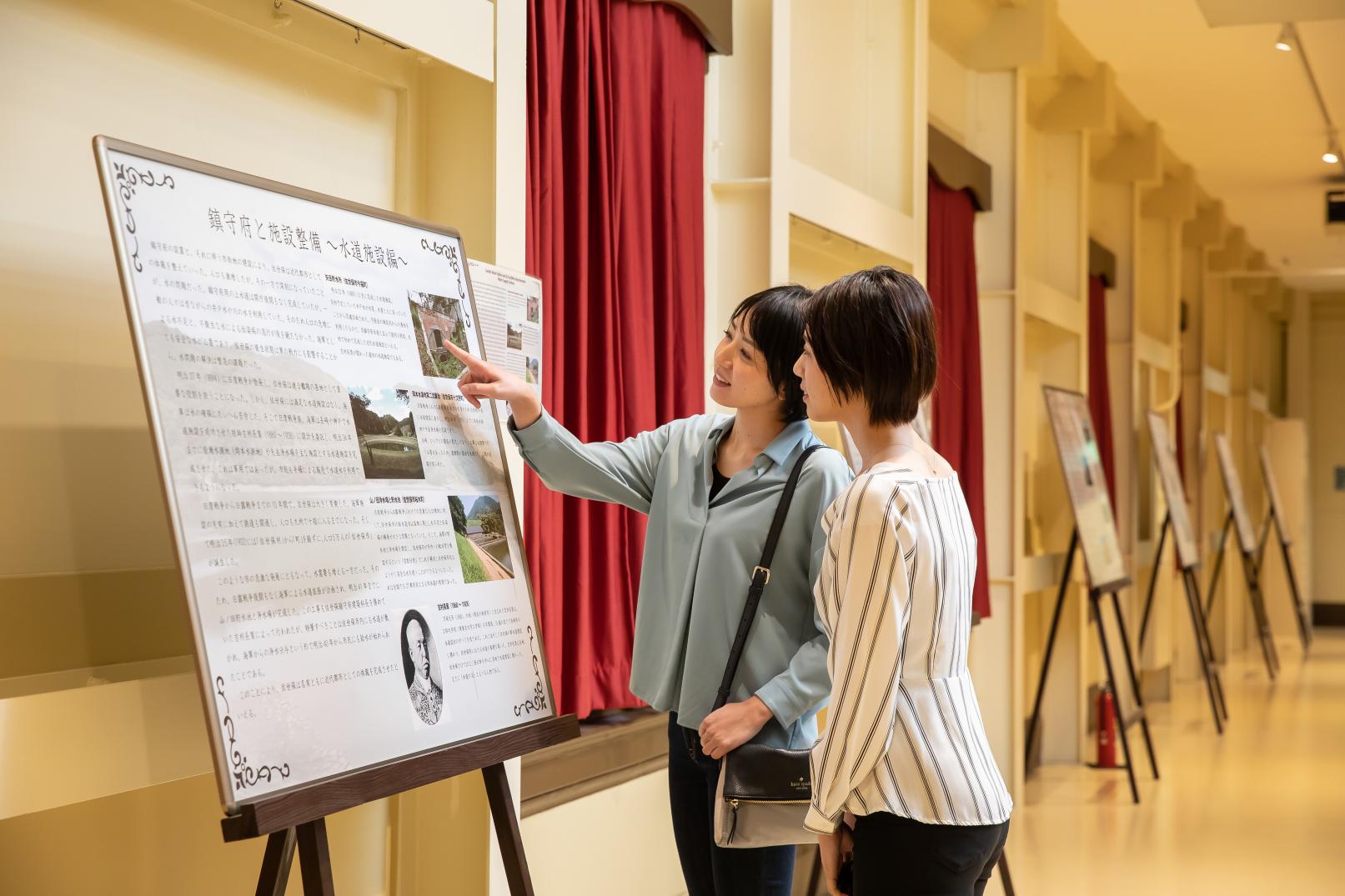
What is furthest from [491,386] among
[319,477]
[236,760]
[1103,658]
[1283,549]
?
[1283,549]

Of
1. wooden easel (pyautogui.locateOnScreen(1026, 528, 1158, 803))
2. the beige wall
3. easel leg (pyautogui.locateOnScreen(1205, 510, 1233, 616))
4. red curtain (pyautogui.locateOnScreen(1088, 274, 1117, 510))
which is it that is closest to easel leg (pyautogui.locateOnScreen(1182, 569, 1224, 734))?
red curtain (pyautogui.locateOnScreen(1088, 274, 1117, 510))

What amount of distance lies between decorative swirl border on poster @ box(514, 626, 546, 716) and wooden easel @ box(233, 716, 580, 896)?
0.09 feet

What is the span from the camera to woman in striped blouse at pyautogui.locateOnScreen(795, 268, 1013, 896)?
5.33 feet

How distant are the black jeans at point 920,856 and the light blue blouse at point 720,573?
447 millimetres

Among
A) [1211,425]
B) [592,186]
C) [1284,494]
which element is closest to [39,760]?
[592,186]

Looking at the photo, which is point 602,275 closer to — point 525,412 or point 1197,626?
point 525,412

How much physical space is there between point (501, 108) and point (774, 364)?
0.92 m

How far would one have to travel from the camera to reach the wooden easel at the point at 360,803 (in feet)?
5.37

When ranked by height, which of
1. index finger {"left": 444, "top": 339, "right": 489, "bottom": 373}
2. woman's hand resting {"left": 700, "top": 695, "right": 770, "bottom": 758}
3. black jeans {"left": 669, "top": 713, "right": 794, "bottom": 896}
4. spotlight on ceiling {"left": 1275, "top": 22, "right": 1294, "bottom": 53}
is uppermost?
spotlight on ceiling {"left": 1275, "top": 22, "right": 1294, "bottom": 53}

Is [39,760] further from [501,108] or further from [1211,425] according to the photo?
[1211,425]

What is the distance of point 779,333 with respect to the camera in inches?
87.9

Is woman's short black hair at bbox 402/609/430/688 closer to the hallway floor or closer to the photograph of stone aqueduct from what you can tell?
the photograph of stone aqueduct

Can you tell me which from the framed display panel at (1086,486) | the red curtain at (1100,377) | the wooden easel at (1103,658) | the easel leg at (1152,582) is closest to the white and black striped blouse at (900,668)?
the wooden easel at (1103,658)

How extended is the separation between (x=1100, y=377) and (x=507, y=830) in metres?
6.60
